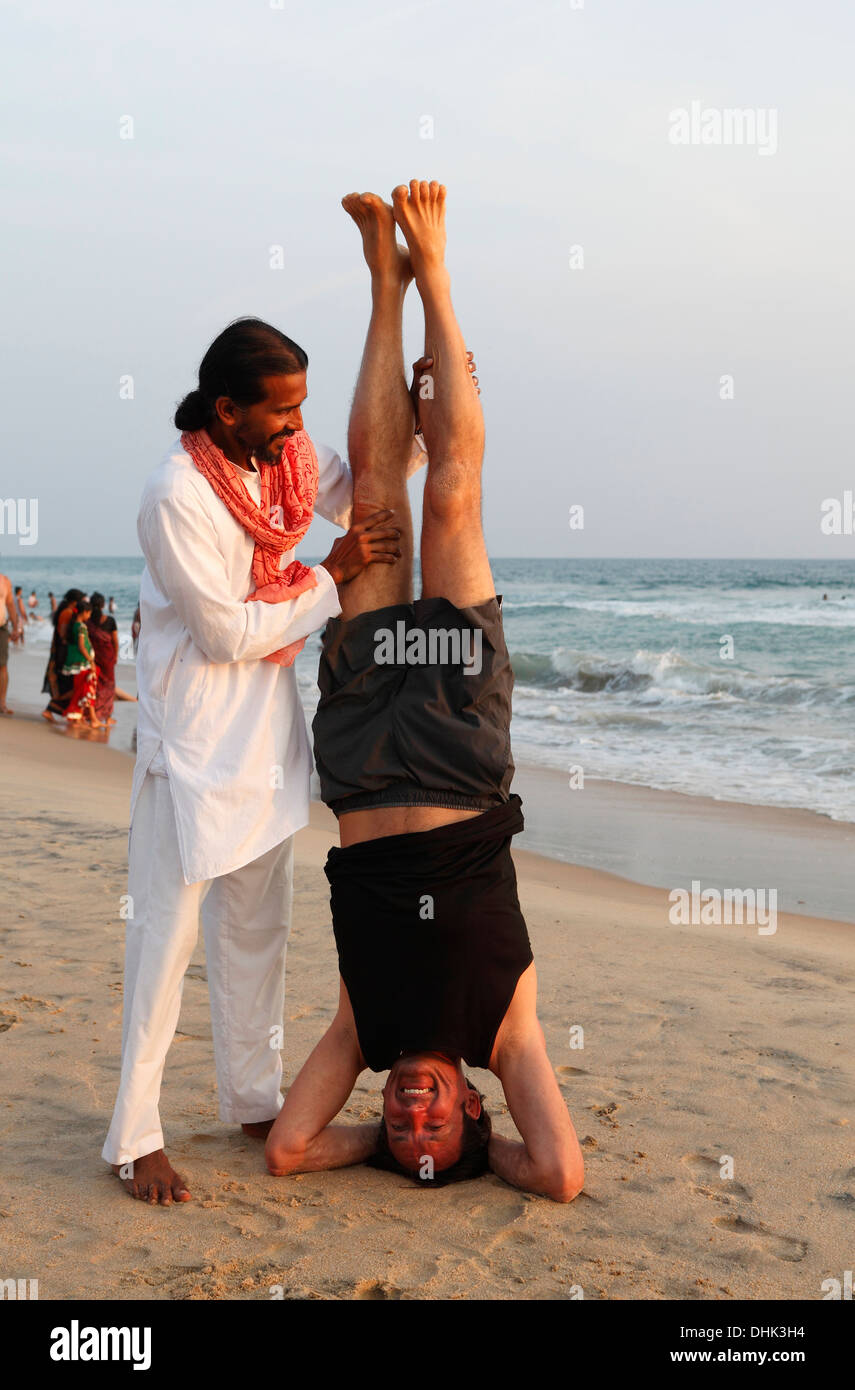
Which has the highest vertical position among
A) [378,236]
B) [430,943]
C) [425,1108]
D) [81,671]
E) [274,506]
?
[378,236]

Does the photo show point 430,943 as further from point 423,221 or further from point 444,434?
point 423,221

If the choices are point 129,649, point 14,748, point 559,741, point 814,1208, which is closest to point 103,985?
point 814,1208

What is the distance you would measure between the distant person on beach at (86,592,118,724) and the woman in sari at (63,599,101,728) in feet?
0.29

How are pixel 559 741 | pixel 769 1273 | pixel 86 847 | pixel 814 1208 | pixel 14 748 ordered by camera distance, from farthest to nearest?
1. pixel 559 741
2. pixel 14 748
3. pixel 86 847
4. pixel 814 1208
5. pixel 769 1273

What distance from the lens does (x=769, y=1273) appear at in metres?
2.95

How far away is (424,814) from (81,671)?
11683 millimetres

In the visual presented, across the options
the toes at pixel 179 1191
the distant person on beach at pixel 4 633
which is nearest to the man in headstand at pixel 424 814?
the toes at pixel 179 1191

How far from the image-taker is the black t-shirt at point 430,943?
3.35 m

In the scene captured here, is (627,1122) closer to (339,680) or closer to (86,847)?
(339,680)

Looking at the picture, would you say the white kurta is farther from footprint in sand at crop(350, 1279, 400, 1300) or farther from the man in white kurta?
footprint in sand at crop(350, 1279, 400, 1300)

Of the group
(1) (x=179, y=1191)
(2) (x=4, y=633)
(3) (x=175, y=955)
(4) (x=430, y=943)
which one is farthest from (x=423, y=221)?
(2) (x=4, y=633)

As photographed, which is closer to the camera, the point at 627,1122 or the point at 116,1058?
the point at 627,1122

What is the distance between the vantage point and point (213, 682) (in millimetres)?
3301
